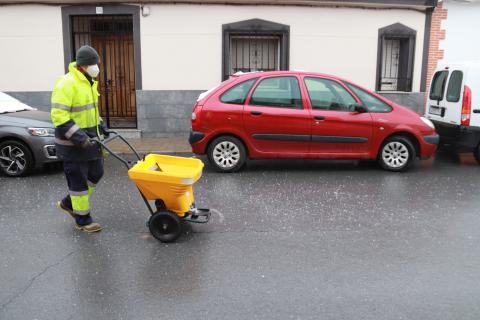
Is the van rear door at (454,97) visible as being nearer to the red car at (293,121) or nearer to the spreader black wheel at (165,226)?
the red car at (293,121)

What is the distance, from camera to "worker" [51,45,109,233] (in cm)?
463

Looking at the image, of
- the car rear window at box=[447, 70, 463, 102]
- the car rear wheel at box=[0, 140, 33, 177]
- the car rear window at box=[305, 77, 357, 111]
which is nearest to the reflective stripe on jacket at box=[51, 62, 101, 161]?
the car rear wheel at box=[0, 140, 33, 177]

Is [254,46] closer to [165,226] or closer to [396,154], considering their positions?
[396,154]

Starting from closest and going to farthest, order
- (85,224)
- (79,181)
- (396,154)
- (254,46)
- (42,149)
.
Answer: (79,181) → (85,224) → (42,149) → (396,154) → (254,46)

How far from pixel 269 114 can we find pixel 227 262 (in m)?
3.78

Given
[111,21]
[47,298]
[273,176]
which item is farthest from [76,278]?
[111,21]

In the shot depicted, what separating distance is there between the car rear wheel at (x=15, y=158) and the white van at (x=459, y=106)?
281 inches

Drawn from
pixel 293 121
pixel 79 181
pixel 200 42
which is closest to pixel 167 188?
pixel 79 181

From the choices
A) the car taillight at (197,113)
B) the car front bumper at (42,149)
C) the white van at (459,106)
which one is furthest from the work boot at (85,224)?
the white van at (459,106)

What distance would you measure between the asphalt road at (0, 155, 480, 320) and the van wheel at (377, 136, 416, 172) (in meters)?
0.94

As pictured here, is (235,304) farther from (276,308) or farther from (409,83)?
(409,83)

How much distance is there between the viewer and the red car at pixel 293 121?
25.2 feet

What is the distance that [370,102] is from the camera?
788 centimetres

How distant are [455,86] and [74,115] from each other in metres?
6.75
